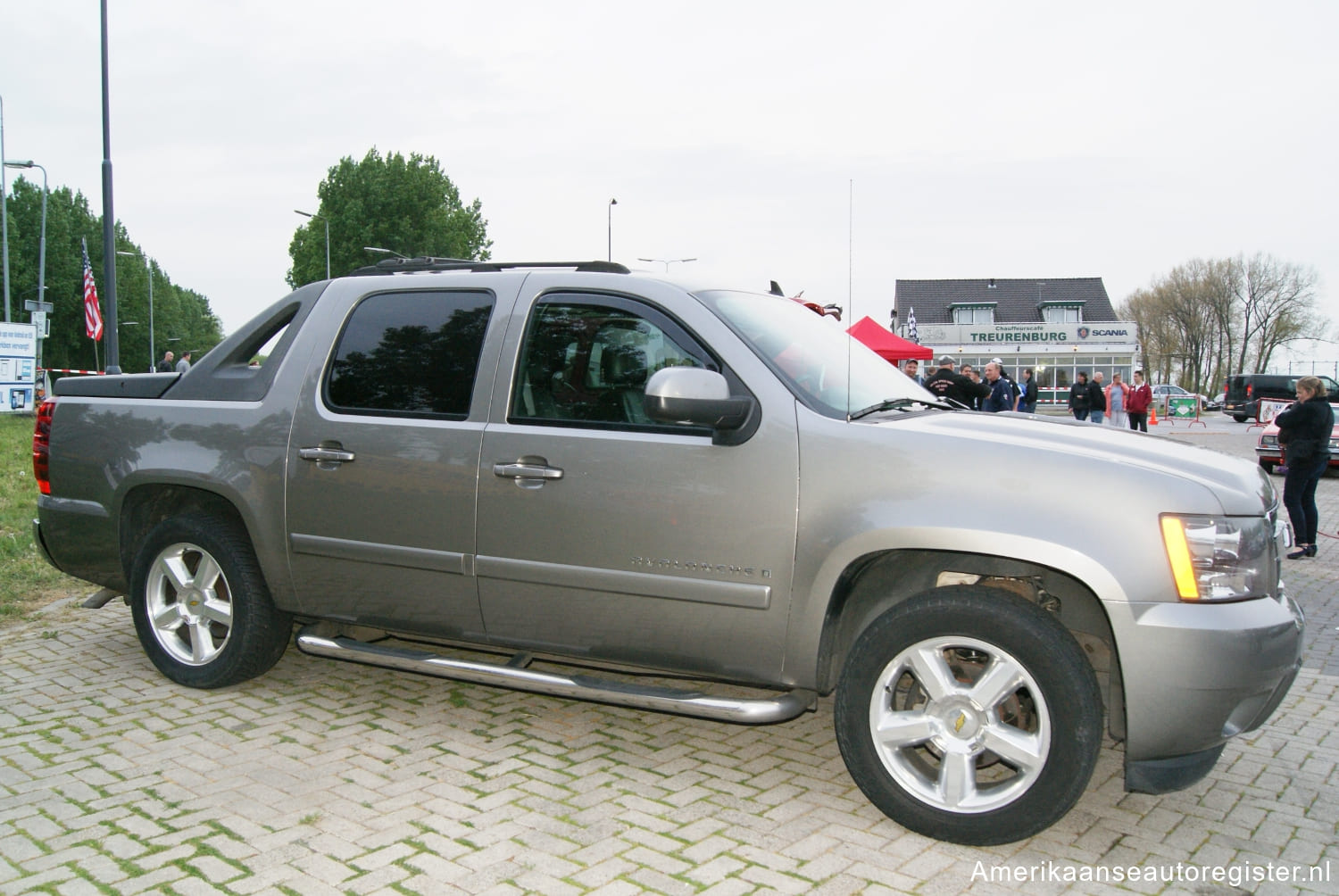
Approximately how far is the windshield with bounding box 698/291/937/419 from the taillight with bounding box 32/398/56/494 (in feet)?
11.1

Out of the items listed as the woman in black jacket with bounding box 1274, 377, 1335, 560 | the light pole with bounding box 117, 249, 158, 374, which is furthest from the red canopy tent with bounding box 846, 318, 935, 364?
the light pole with bounding box 117, 249, 158, 374

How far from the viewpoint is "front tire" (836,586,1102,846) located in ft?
10.4

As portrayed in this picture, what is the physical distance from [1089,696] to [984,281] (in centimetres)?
7106

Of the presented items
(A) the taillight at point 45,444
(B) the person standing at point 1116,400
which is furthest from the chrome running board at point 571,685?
(B) the person standing at point 1116,400

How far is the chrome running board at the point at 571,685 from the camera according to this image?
353 centimetres

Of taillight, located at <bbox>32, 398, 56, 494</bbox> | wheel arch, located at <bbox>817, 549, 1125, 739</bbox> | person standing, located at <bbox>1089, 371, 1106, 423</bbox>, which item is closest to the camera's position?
wheel arch, located at <bbox>817, 549, 1125, 739</bbox>

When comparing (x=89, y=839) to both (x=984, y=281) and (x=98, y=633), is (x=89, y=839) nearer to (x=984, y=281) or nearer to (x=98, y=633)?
(x=98, y=633)

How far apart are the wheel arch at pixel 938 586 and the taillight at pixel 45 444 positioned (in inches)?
154

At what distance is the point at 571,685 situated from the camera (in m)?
3.79

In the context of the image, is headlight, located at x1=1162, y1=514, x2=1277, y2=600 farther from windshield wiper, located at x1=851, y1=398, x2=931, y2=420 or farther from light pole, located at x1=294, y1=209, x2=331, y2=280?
light pole, located at x1=294, y1=209, x2=331, y2=280

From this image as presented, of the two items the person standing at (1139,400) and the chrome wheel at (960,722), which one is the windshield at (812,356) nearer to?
the chrome wheel at (960,722)

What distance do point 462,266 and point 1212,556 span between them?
10.2ft


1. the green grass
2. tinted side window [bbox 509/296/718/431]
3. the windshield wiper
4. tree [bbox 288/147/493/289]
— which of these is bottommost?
the green grass

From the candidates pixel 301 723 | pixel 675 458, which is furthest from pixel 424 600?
pixel 675 458
